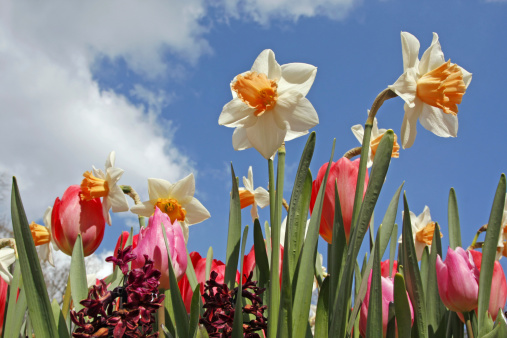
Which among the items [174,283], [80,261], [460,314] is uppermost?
[80,261]

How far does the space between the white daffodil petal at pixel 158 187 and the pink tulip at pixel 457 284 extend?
875 millimetres

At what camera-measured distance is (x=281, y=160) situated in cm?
97

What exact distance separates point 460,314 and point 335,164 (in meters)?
0.55

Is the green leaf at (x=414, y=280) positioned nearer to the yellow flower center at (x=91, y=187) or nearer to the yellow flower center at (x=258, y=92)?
the yellow flower center at (x=258, y=92)

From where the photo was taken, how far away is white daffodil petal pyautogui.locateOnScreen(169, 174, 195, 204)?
1511 millimetres

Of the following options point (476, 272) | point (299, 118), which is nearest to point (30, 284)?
point (299, 118)

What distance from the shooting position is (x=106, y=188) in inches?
61.0

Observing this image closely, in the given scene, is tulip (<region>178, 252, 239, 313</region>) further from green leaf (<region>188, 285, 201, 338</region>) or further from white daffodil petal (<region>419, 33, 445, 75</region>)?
white daffodil petal (<region>419, 33, 445, 75</region>)

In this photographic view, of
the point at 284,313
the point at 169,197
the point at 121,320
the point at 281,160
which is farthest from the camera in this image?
the point at 169,197

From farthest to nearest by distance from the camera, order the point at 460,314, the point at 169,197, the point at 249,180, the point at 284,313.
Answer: the point at 249,180, the point at 169,197, the point at 460,314, the point at 284,313

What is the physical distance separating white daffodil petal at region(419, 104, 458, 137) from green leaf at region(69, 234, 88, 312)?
912mm

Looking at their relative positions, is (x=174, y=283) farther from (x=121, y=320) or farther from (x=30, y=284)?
(x=30, y=284)

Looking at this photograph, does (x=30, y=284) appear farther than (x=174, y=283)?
No

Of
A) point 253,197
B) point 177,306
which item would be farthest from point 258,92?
point 253,197
